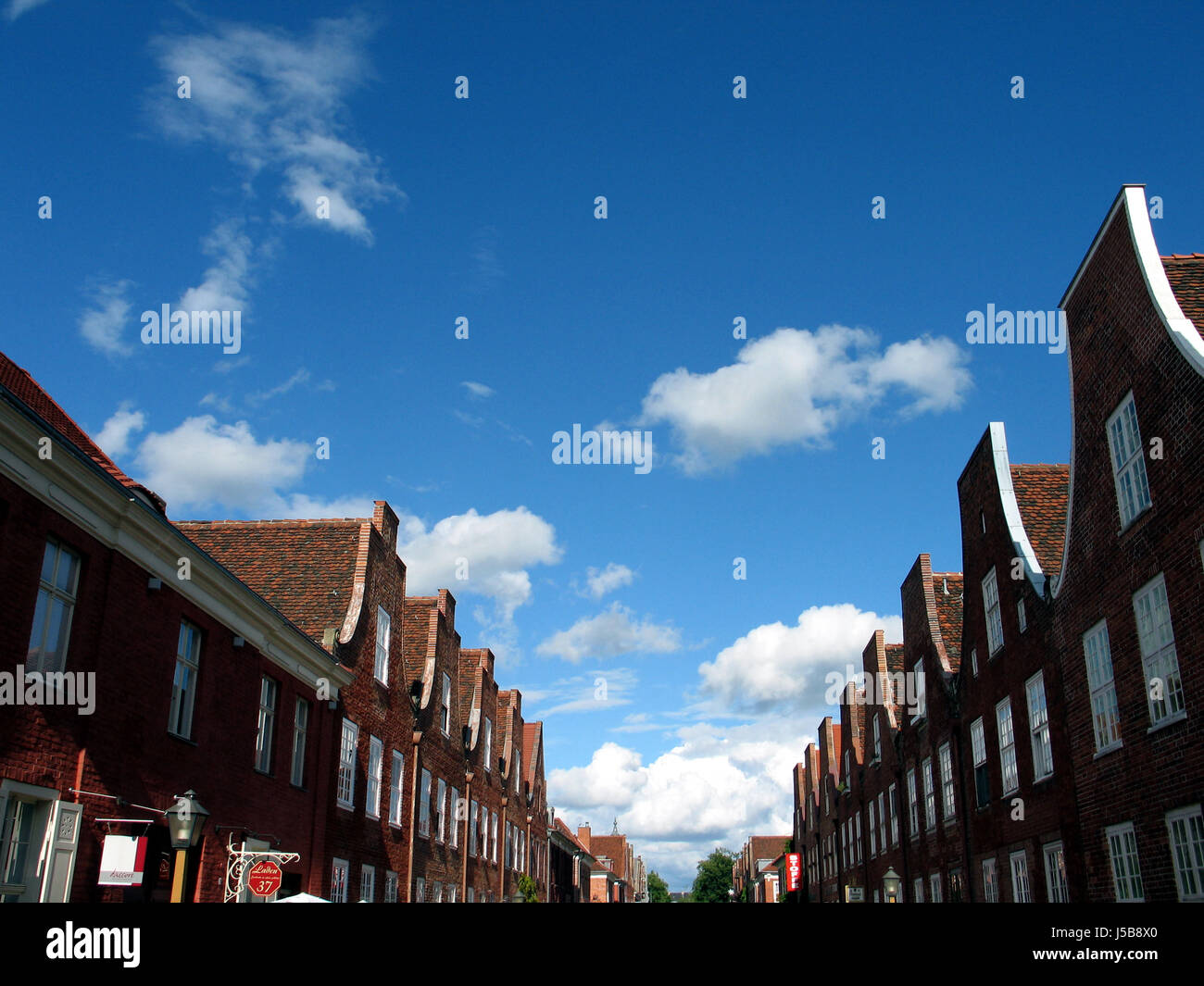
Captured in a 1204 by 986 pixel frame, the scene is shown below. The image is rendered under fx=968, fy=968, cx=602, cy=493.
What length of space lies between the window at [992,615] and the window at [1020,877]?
4.75 meters

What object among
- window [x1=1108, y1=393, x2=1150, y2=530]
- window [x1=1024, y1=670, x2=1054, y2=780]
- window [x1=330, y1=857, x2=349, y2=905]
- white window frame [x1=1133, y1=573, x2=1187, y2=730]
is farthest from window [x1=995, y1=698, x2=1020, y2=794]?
window [x1=330, y1=857, x2=349, y2=905]

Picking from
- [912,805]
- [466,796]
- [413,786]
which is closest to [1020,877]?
[912,805]

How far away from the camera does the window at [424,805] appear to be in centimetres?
3020

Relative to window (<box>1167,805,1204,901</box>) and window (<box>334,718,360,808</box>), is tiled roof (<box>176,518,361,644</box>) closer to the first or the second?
window (<box>334,718,360,808</box>)

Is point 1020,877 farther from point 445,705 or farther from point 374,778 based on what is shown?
point 445,705

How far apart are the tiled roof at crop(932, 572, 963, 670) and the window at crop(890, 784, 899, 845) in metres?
7.99

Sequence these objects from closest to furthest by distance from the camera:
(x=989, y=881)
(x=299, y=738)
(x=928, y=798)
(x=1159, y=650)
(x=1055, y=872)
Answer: (x=1159, y=650)
(x=1055, y=872)
(x=299, y=738)
(x=989, y=881)
(x=928, y=798)

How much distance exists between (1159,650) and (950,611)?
17240 millimetres

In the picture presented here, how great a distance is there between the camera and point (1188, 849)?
14.5 metres
